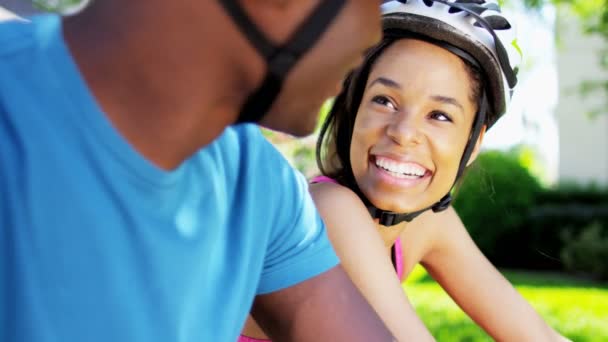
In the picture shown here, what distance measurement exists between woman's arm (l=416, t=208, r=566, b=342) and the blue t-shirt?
169cm

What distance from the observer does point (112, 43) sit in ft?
4.36

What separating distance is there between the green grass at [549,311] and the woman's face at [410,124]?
390 cm

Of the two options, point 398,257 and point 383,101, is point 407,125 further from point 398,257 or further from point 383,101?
point 398,257

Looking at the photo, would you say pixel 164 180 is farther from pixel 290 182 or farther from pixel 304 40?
pixel 290 182

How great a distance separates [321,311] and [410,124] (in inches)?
35.0

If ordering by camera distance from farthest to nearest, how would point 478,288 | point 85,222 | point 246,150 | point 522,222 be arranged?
point 522,222 → point 478,288 → point 246,150 → point 85,222

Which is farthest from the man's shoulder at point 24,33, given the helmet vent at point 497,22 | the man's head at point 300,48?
the helmet vent at point 497,22

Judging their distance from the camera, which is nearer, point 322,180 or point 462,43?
point 462,43

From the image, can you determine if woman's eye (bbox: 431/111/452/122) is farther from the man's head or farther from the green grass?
the green grass

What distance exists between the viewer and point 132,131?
54.3 inches

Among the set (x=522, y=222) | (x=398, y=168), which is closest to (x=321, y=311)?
(x=398, y=168)

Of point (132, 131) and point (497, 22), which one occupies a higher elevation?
point (132, 131)

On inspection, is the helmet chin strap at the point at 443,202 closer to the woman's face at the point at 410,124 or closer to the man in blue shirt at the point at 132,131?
the woman's face at the point at 410,124

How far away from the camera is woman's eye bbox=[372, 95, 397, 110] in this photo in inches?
106
